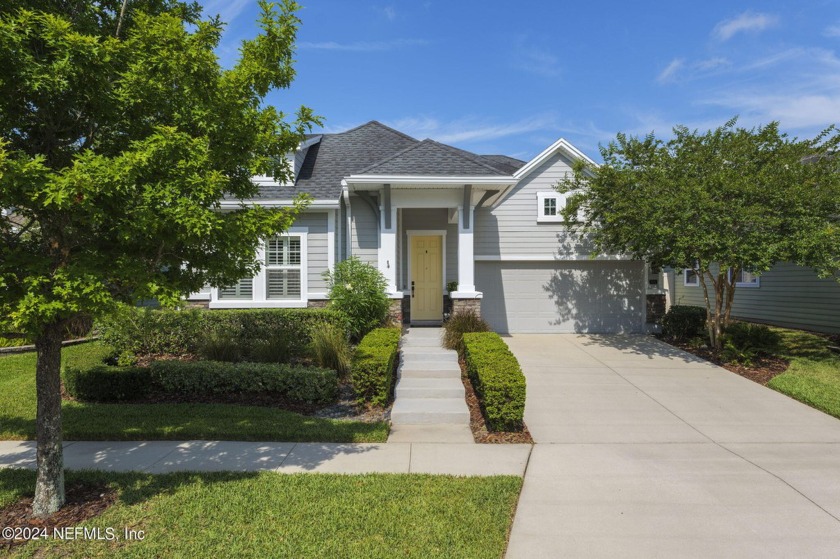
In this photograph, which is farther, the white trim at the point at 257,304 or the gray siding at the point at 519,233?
the gray siding at the point at 519,233

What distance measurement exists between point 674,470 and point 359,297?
21.0ft

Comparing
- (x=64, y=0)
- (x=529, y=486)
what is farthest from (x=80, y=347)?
(x=529, y=486)

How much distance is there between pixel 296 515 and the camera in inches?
A: 148

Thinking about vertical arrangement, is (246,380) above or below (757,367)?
above

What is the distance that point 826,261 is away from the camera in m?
8.15

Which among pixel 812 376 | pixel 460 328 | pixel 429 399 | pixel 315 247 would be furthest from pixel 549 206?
pixel 429 399

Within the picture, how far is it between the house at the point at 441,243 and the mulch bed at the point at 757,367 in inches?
119

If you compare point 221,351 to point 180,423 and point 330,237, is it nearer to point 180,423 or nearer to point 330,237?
point 180,423

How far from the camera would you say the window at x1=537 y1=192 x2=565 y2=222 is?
12.8 m

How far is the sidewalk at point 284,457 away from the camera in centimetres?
478

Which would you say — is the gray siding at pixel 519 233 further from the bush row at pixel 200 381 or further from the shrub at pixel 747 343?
the bush row at pixel 200 381

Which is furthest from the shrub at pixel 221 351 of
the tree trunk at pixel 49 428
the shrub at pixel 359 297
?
the tree trunk at pixel 49 428

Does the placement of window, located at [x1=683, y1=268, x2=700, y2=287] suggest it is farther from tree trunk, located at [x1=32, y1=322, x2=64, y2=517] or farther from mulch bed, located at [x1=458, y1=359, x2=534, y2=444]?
tree trunk, located at [x1=32, y1=322, x2=64, y2=517]

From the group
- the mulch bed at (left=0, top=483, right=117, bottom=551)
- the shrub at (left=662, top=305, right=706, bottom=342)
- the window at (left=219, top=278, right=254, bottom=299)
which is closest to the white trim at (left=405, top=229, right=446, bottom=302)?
the window at (left=219, top=278, right=254, bottom=299)
